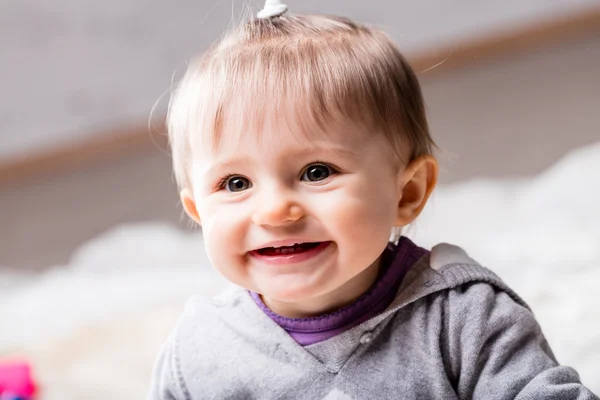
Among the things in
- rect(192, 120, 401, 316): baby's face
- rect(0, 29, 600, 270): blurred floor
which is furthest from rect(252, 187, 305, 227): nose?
rect(0, 29, 600, 270): blurred floor

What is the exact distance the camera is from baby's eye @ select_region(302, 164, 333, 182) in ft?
2.61

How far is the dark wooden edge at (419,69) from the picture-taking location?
2059mm

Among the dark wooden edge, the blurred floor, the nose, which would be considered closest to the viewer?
the nose

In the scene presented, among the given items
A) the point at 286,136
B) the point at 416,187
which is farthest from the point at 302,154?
the point at 416,187

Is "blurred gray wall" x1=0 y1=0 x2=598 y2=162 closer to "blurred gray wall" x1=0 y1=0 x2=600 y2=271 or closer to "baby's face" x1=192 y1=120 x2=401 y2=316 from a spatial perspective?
"blurred gray wall" x1=0 y1=0 x2=600 y2=271

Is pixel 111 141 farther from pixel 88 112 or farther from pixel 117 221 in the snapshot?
pixel 117 221

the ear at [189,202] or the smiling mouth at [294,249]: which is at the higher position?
the ear at [189,202]

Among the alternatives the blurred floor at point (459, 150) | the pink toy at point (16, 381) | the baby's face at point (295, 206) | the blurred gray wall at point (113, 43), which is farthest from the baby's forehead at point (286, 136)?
the blurred gray wall at point (113, 43)

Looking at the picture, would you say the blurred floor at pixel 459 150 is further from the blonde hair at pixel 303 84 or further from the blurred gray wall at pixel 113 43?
the blonde hair at pixel 303 84

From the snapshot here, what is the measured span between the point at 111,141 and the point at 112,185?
178mm

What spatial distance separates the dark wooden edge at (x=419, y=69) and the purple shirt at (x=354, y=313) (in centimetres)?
121

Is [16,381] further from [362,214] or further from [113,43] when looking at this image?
[113,43]

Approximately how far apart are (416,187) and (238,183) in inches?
7.7

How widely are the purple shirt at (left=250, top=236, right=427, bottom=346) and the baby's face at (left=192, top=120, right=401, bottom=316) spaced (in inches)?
2.5
